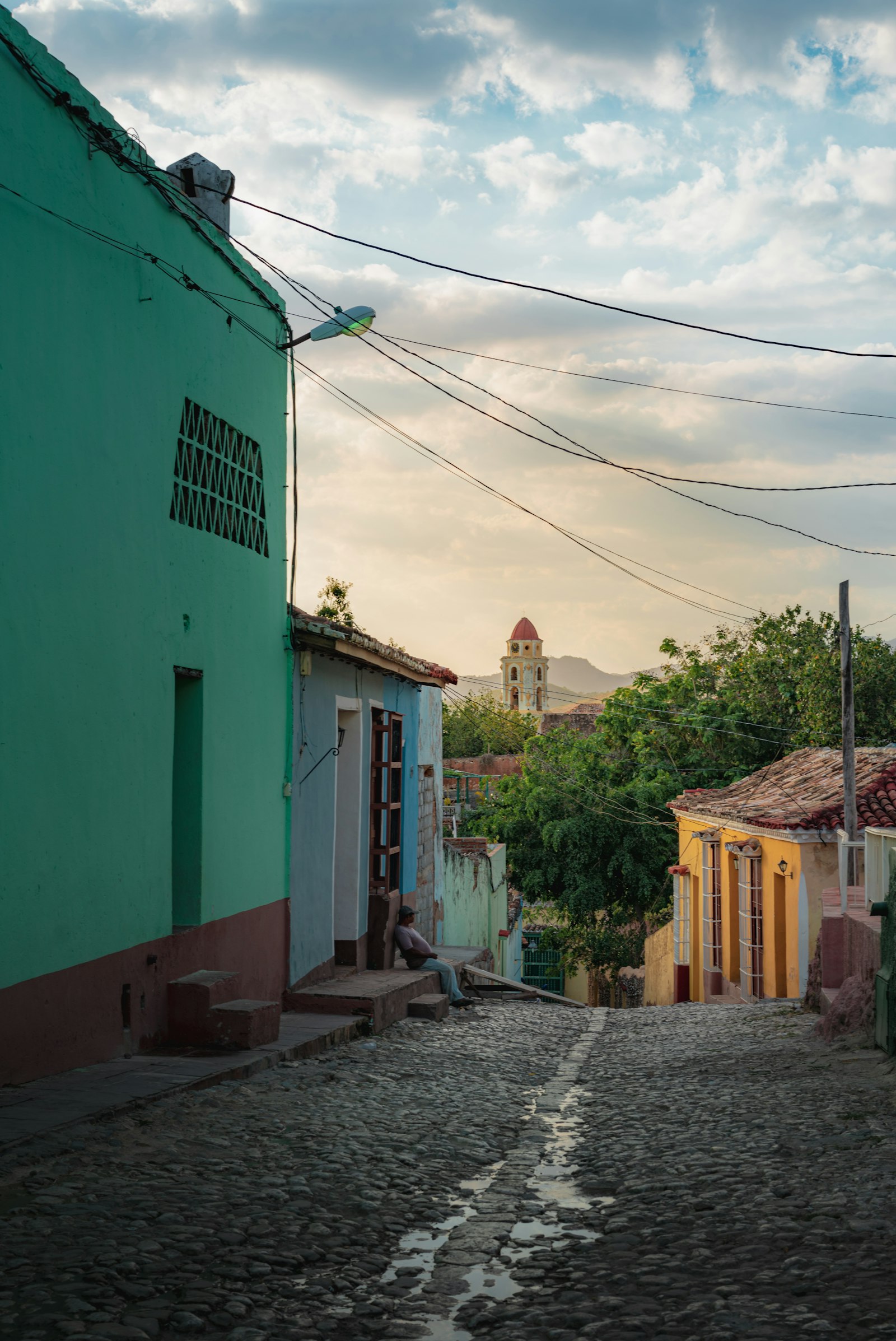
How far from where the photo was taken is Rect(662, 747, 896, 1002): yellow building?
15.5 metres

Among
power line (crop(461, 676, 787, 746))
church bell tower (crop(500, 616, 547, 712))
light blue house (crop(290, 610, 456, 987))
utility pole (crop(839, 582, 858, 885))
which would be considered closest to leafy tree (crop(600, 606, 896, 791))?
power line (crop(461, 676, 787, 746))

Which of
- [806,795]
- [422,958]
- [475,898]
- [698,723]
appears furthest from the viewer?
[698,723]

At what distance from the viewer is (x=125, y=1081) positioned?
20.7 ft

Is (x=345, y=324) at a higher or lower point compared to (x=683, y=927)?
higher

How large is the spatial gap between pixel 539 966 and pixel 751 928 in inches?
642

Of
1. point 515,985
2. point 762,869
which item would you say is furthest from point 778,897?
point 515,985

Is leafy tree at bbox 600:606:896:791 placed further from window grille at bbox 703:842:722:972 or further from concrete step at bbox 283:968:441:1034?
concrete step at bbox 283:968:441:1034

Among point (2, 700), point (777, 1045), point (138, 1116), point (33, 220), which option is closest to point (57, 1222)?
point (138, 1116)

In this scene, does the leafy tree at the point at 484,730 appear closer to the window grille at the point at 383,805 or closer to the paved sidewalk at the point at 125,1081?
the window grille at the point at 383,805

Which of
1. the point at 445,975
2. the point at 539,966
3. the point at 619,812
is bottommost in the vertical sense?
the point at 539,966

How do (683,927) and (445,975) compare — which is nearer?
(445,975)

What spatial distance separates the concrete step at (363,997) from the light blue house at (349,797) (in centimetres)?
30

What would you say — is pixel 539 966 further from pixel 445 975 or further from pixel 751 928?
pixel 445 975

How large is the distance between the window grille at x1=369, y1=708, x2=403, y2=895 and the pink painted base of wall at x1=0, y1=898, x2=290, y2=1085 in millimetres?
3157
